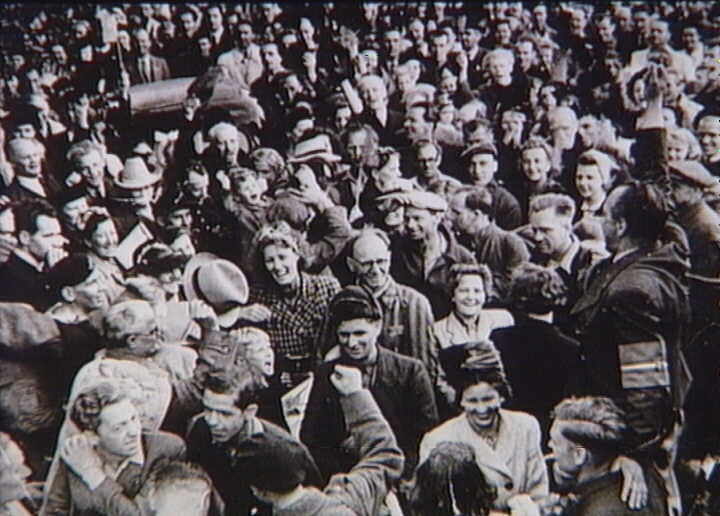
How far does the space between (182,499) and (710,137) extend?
2580 millimetres

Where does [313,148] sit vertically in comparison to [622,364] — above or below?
above

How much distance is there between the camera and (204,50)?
10.3 feet

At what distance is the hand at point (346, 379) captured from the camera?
2.96 m

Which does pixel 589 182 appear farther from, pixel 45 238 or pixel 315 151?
pixel 45 238

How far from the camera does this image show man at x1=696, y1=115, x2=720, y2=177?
316cm

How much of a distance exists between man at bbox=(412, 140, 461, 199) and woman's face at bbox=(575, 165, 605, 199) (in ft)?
1.63

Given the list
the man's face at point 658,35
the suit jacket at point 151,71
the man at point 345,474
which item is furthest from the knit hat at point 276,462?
the man's face at point 658,35

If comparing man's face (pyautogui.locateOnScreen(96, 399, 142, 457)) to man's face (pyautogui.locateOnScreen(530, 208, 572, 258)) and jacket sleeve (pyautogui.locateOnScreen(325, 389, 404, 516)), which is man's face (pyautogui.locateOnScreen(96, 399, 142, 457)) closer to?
jacket sleeve (pyautogui.locateOnScreen(325, 389, 404, 516))

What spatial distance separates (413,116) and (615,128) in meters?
0.85

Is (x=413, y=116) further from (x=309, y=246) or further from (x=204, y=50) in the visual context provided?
(x=204, y=50)

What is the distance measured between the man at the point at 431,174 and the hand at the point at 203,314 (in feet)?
3.16

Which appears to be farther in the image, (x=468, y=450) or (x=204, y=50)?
(x=204, y=50)

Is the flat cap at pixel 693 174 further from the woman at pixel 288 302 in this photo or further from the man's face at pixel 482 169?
the woman at pixel 288 302

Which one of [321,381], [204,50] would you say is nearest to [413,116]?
[204,50]
